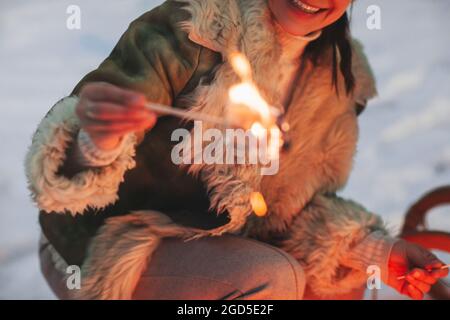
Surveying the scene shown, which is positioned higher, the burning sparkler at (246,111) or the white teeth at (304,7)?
the white teeth at (304,7)

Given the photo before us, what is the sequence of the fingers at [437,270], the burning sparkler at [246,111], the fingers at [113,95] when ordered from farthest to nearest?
the fingers at [437,270] < the burning sparkler at [246,111] < the fingers at [113,95]

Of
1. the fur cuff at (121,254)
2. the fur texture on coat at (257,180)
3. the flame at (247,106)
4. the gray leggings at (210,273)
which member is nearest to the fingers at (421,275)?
the fur texture on coat at (257,180)

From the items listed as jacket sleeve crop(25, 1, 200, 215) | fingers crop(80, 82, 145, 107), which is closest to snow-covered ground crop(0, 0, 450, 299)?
jacket sleeve crop(25, 1, 200, 215)

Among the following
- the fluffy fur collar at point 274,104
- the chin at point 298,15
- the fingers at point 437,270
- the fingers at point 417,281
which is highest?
the chin at point 298,15

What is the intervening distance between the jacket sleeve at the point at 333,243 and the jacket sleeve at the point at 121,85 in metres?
0.36

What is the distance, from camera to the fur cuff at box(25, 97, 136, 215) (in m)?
0.89

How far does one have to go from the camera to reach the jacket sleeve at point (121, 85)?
0.89 m

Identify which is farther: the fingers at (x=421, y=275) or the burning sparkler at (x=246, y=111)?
the fingers at (x=421, y=275)

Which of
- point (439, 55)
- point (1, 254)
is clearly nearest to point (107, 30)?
point (1, 254)

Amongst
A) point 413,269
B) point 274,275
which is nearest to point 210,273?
point 274,275

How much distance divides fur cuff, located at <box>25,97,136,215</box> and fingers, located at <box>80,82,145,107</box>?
0.05 m

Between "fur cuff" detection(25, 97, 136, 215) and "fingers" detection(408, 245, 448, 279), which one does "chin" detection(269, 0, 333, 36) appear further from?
"fingers" detection(408, 245, 448, 279)

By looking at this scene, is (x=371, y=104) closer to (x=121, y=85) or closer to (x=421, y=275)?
(x=421, y=275)

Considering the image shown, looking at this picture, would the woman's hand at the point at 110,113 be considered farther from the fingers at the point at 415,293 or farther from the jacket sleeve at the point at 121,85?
the fingers at the point at 415,293
